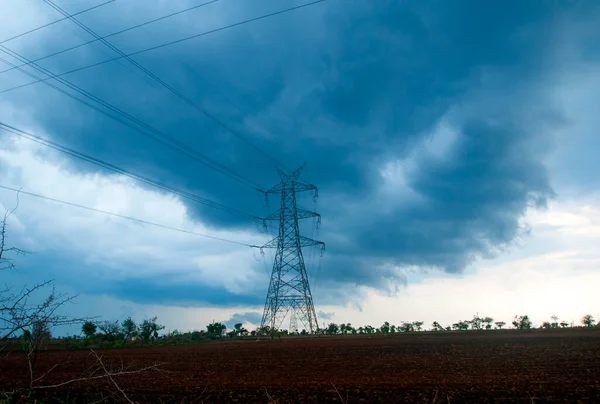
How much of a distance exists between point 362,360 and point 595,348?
19.0 m

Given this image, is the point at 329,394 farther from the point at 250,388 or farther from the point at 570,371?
the point at 570,371

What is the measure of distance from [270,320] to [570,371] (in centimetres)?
4638

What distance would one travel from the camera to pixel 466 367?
→ 80.7 ft

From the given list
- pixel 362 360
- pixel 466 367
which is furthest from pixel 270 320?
pixel 466 367

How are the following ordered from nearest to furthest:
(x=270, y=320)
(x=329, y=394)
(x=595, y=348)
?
1. (x=329, y=394)
2. (x=595, y=348)
3. (x=270, y=320)

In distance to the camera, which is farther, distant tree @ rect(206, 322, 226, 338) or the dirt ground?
distant tree @ rect(206, 322, 226, 338)

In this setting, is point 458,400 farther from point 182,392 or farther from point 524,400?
point 182,392

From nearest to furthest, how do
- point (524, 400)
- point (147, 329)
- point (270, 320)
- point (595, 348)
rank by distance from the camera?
point (524, 400) < point (595, 348) < point (270, 320) < point (147, 329)

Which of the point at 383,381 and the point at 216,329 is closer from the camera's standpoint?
the point at 383,381

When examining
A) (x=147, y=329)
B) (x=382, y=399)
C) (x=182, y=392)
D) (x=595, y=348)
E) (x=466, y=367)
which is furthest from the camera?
(x=147, y=329)

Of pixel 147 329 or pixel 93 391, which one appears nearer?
pixel 93 391

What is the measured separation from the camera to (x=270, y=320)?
6191cm

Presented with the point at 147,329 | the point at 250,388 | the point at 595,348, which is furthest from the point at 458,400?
the point at 147,329

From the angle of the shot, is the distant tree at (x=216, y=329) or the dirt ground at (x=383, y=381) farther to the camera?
the distant tree at (x=216, y=329)
